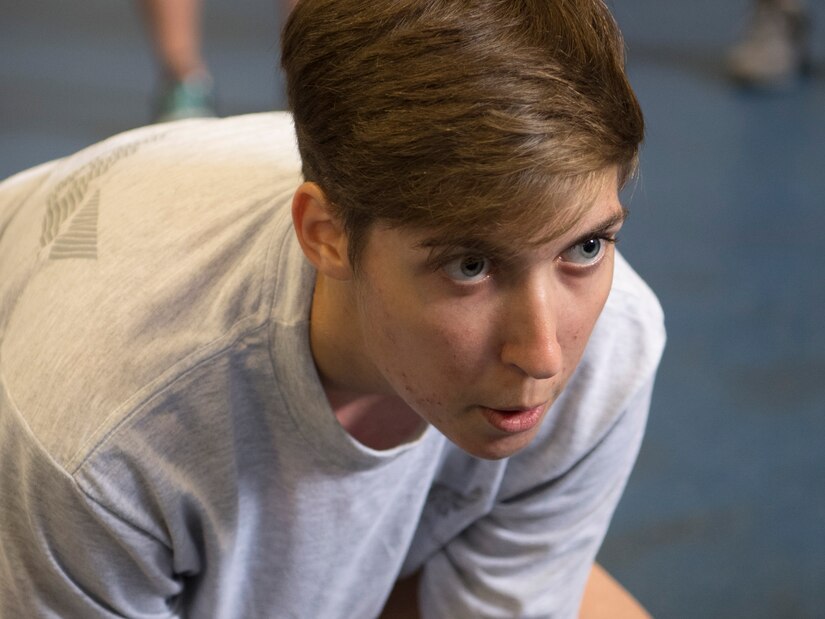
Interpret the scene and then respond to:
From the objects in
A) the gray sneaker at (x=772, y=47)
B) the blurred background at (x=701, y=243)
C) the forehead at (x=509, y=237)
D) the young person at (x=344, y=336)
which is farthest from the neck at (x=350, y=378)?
the gray sneaker at (x=772, y=47)

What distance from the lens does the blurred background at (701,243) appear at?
1638 mm

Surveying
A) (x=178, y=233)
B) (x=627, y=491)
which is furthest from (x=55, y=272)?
(x=627, y=491)

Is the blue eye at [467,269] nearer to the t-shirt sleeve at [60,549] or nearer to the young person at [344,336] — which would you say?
the young person at [344,336]

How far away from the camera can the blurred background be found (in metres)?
1.64

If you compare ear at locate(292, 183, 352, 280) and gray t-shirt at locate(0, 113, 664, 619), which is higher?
ear at locate(292, 183, 352, 280)

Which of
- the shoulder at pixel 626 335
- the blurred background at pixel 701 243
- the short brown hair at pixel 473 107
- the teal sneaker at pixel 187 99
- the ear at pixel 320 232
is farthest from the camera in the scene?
the teal sneaker at pixel 187 99

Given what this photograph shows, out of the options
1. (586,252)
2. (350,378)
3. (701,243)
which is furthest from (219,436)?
(701,243)

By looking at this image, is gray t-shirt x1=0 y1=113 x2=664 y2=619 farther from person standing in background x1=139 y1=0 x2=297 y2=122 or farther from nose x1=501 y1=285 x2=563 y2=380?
person standing in background x1=139 y1=0 x2=297 y2=122

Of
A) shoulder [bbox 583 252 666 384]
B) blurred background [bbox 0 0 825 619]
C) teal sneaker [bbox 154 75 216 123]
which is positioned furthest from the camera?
teal sneaker [bbox 154 75 216 123]

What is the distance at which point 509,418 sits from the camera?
871 mm

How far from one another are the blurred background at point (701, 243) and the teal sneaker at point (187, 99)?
0.22m

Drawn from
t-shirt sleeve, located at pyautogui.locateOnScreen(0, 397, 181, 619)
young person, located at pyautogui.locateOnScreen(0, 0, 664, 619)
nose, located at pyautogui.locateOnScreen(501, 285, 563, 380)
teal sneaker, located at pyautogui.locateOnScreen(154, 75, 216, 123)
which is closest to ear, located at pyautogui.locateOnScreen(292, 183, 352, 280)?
young person, located at pyautogui.locateOnScreen(0, 0, 664, 619)

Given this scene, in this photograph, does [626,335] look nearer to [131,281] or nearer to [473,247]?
[473,247]

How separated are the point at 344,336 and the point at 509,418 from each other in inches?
5.8
